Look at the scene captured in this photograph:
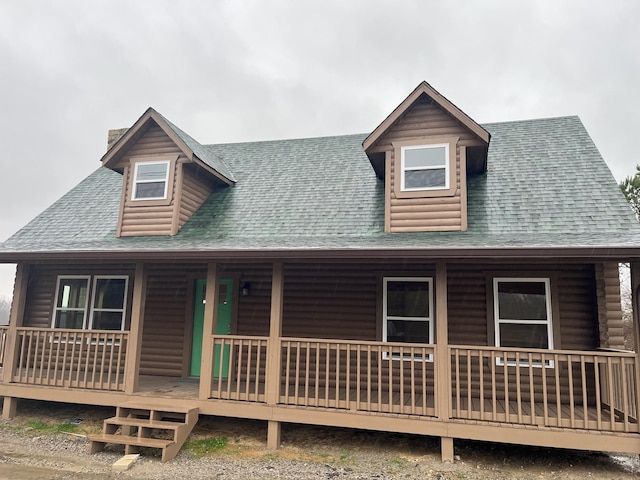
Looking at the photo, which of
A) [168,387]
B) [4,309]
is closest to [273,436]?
[168,387]

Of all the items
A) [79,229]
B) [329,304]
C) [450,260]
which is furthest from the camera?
[79,229]

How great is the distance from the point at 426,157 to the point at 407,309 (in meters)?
2.82

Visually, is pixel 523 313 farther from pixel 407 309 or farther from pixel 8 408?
pixel 8 408

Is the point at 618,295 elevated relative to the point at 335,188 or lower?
lower

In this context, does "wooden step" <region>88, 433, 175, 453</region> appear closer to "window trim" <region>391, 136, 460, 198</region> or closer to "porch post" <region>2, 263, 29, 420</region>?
"porch post" <region>2, 263, 29, 420</region>

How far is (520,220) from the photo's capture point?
281 inches

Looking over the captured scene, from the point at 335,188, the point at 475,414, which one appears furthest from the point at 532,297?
the point at 335,188

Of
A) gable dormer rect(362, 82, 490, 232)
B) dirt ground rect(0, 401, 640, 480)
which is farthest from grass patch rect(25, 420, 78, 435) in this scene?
gable dormer rect(362, 82, 490, 232)

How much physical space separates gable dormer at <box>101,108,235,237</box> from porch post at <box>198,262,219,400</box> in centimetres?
227

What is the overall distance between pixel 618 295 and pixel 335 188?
217 inches

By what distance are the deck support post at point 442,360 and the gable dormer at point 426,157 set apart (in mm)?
1528

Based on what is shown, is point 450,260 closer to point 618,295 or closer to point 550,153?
point 618,295

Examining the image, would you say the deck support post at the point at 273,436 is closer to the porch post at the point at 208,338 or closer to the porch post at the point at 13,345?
the porch post at the point at 208,338

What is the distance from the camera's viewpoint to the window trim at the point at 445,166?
24.5 ft
